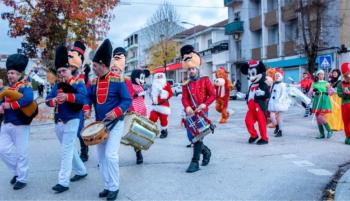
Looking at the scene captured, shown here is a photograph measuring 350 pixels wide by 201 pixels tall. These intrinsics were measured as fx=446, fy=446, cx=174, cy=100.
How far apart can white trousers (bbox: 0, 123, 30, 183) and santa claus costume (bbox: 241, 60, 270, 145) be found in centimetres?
538

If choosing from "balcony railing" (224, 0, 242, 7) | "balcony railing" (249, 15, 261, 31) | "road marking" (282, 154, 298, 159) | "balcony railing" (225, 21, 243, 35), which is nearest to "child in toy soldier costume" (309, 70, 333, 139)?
"road marking" (282, 154, 298, 159)

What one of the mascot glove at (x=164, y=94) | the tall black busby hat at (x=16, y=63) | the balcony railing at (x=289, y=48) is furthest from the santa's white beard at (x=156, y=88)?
the balcony railing at (x=289, y=48)

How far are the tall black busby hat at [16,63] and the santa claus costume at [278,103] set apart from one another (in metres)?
6.92

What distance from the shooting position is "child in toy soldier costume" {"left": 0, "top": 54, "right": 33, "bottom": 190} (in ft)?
21.5

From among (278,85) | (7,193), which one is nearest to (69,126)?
(7,193)

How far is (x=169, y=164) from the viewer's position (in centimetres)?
816

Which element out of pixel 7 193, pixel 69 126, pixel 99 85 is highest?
pixel 99 85

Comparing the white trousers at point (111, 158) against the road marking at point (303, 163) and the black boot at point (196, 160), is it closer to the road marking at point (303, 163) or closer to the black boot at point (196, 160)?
the black boot at point (196, 160)

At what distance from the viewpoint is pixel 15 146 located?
21.9ft

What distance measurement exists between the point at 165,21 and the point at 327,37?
104 ft

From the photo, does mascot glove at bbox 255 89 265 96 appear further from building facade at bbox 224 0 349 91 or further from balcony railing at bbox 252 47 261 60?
balcony railing at bbox 252 47 261 60

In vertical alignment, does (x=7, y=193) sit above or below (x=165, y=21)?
below

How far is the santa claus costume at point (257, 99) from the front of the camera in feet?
33.2

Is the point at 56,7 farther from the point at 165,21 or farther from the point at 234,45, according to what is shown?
the point at 165,21
